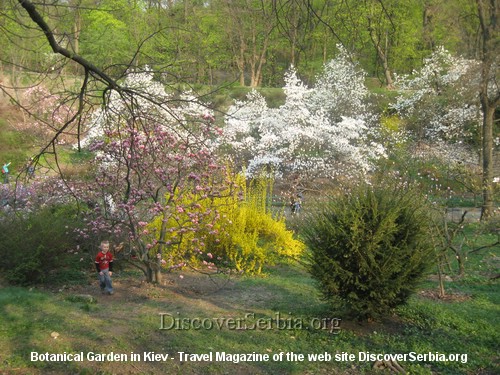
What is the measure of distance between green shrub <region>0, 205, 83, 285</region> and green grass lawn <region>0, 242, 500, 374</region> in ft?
1.72

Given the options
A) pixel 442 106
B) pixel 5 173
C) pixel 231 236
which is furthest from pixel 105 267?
pixel 442 106

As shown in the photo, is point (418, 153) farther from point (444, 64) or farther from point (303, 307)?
point (303, 307)

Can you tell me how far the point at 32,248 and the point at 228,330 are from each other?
4.85 meters

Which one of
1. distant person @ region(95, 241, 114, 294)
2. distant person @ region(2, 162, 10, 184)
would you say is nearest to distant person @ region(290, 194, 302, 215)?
distant person @ region(2, 162, 10, 184)

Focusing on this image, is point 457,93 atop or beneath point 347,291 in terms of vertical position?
atop

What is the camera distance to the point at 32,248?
920 cm

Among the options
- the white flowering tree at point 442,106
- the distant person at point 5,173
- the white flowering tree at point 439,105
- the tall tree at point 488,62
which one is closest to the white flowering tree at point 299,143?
the tall tree at point 488,62

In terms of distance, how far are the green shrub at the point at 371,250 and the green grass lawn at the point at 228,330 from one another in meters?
0.43

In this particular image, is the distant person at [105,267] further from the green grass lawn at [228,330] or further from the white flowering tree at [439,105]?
the white flowering tree at [439,105]

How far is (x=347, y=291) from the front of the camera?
6.54 m

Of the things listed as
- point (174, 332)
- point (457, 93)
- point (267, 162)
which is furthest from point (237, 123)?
point (174, 332)

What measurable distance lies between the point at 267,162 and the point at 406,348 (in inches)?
535

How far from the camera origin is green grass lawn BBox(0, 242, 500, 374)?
5172 mm

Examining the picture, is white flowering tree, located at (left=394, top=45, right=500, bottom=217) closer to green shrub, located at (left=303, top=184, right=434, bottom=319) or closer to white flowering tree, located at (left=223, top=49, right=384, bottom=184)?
white flowering tree, located at (left=223, top=49, right=384, bottom=184)
